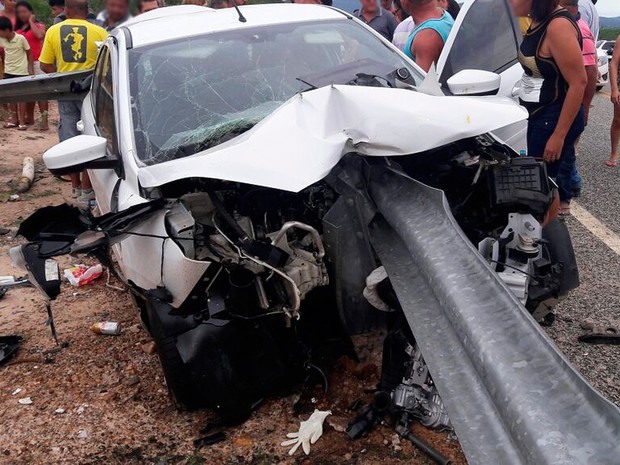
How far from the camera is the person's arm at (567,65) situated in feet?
11.4

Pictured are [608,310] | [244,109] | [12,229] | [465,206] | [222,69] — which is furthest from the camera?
[12,229]

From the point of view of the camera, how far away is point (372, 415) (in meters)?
2.72

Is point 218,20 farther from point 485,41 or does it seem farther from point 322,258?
point 485,41

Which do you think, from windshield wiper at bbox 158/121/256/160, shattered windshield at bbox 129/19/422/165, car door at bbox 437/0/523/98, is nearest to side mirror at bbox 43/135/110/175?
shattered windshield at bbox 129/19/422/165

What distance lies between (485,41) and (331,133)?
248 centimetres

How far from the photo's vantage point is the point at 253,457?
104 inches

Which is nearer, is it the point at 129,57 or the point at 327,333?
the point at 327,333

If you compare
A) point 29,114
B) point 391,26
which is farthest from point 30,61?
point 391,26

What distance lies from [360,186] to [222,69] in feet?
4.04

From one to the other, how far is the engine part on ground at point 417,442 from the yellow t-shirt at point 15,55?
9.32 metres

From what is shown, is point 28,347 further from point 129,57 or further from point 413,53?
point 413,53

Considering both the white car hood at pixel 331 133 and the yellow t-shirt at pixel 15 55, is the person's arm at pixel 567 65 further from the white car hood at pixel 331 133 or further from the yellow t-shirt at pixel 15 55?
the yellow t-shirt at pixel 15 55

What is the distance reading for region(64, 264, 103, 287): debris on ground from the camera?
4445 mm

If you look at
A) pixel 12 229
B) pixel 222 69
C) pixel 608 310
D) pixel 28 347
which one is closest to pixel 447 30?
pixel 222 69
